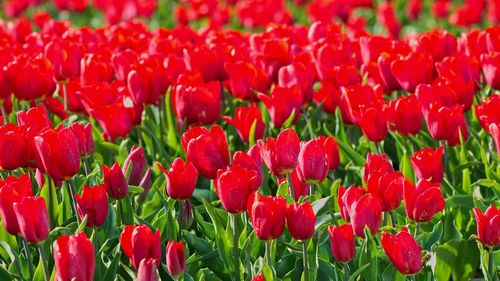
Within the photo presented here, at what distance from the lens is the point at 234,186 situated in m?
2.71

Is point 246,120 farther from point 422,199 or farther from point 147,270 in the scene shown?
point 147,270

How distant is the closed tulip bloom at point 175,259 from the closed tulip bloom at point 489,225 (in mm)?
786

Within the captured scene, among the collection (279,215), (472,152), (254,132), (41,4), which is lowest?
(41,4)

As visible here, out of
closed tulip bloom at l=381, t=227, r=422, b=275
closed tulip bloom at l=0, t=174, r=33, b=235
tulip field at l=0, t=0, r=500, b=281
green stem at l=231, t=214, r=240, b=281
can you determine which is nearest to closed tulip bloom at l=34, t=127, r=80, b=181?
tulip field at l=0, t=0, r=500, b=281

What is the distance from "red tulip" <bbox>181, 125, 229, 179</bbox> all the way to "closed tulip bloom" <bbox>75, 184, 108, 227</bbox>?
11.4 inches

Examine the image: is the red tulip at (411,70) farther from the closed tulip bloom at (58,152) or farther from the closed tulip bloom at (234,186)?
the closed tulip bloom at (58,152)

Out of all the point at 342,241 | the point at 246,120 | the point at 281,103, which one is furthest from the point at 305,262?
the point at 281,103

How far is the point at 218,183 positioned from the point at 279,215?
21 centimetres

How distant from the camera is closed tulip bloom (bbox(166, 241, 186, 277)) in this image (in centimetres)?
260

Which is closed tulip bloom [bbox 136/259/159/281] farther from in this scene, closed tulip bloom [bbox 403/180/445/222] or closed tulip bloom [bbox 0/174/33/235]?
closed tulip bloom [bbox 403/180/445/222]

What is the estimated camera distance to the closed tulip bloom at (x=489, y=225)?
8.88ft

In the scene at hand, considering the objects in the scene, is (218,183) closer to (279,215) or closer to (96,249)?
(279,215)

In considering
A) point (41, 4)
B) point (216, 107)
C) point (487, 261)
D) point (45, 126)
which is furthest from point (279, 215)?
point (41, 4)

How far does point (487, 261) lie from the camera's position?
297cm
